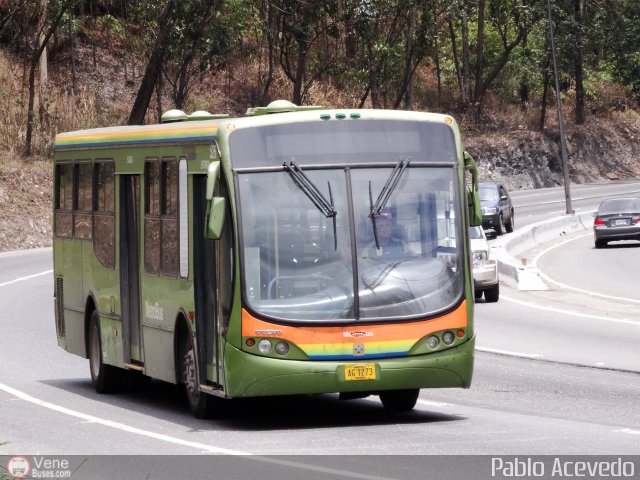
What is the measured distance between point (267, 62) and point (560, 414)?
60.0 metres

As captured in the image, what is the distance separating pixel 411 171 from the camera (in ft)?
40.6

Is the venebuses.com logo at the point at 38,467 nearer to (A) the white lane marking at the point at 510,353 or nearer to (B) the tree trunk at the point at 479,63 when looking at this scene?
(A) the white lane marking at the point at 510,353

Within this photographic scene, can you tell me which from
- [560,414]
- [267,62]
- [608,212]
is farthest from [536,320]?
[267,62]

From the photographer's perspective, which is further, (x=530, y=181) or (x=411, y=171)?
(x=530, y=181)

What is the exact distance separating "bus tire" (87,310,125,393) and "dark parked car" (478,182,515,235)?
3102 cm

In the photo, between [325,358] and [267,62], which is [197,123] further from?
[267,62]

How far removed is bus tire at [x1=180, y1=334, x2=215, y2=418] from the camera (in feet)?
41.0

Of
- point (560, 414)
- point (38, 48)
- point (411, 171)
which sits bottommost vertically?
point (560, 414)

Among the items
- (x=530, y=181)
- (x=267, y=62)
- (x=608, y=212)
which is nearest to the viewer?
(x=608, y=212)

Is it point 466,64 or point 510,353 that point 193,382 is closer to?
point 510,353

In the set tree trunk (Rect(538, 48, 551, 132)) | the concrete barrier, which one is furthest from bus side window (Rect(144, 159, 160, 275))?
tree trunk (Rect(538, 48, 551, 132))

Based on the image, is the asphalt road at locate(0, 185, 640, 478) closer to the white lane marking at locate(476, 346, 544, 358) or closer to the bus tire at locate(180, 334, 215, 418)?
the white lane marking at locate(476, 346, 544, 358)

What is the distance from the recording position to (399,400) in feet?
43.1

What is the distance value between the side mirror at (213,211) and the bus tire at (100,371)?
13.5 ft
